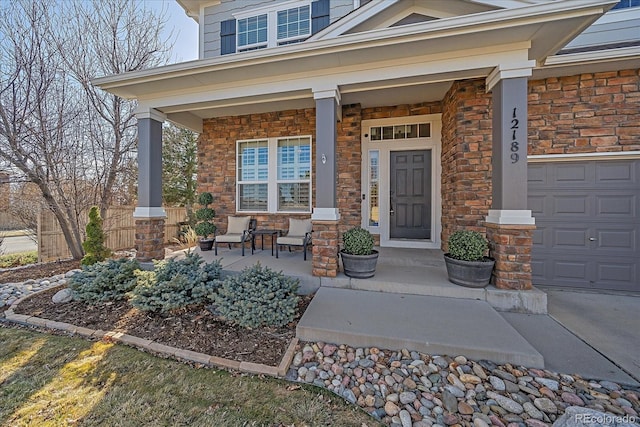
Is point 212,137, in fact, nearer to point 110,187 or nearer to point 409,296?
point 110,187

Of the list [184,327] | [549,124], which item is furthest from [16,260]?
[549,124]

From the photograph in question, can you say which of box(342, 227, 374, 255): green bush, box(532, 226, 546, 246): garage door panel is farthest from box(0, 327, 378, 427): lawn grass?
box(532, 226, 546, 246): garage door panel

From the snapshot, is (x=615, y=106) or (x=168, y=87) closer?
(x=615, y=106)

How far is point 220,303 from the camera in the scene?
9.46 ft

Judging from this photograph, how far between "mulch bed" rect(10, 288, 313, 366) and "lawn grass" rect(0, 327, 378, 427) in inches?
9.7

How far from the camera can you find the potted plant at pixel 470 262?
3.25 metres

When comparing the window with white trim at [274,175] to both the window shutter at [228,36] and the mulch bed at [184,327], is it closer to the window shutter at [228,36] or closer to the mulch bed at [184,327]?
the window shutter at [228,36]

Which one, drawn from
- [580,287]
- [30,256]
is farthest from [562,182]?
[30,256]

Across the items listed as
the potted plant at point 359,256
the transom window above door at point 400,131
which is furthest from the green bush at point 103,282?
the transom window above door at point 400,131

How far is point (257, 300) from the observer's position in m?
2.81

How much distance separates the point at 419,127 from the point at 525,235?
3.09 m

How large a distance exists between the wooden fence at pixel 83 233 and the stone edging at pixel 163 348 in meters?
2.76

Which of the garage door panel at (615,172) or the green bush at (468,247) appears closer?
the green bush at (468,247)

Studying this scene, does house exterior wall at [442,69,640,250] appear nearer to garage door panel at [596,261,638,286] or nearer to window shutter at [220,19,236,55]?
garage door panel at [596,261,638,286]
